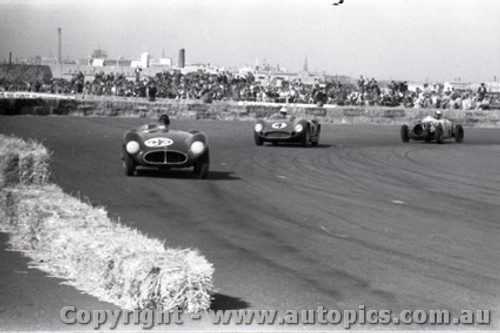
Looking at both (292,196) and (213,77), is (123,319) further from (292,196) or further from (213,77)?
(213,77)

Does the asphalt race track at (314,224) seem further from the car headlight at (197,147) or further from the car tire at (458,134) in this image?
the car tire at (458,134)

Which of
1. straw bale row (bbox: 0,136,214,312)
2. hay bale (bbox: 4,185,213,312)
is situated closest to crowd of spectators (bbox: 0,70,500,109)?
straw bale row (bbox: 0,136,214,312)

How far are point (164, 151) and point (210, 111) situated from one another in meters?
22.3

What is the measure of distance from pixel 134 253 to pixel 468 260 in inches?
121

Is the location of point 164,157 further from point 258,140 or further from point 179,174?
point 258,140

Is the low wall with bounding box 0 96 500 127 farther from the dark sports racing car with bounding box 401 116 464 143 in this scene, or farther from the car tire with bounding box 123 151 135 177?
the car tire with bounding box 123 151 135 177

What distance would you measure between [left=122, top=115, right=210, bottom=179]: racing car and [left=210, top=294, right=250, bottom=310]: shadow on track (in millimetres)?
7110

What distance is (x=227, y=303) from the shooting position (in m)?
5.79

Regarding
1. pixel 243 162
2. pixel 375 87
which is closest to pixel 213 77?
pixel 375 87

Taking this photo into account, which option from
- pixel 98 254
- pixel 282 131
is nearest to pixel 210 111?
pixel 282 131

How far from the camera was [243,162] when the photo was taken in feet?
54.2

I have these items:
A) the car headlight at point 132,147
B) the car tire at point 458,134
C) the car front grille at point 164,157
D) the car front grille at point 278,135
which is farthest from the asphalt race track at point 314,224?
the car tire at point 458,134

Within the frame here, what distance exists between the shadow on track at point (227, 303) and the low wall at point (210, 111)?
2608cm

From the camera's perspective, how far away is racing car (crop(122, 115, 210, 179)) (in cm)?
1291
